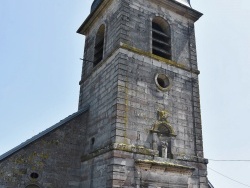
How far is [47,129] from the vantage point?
32.6ft

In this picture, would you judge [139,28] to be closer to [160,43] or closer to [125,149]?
[160,43]

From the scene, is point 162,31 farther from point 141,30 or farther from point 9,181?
point 9,181

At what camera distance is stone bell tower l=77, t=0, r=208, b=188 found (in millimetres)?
8641

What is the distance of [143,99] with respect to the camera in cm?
953

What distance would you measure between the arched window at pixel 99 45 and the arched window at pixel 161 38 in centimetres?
205

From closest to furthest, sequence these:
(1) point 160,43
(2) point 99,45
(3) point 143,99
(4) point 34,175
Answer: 1. (4) point 34,175
2. (3) point 143,99
3. (1) point 160,43
4. (2) point 99,45

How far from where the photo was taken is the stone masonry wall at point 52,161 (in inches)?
349

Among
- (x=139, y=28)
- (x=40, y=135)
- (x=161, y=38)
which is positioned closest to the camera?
(x=40, y=135)

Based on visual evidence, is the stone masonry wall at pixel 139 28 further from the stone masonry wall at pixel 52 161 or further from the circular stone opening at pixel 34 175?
the circular stone opening at pixel 34 175

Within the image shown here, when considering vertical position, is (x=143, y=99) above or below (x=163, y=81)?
below

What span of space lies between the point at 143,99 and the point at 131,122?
926mm

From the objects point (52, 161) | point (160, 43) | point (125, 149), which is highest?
point (160, 43)

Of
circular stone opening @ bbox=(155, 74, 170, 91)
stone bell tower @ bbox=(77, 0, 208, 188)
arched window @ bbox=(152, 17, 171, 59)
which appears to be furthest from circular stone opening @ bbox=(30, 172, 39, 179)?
arched window @ bbox=(152, 17, 171, 59)

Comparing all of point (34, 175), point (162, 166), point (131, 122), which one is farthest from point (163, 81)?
point (34, 175)
